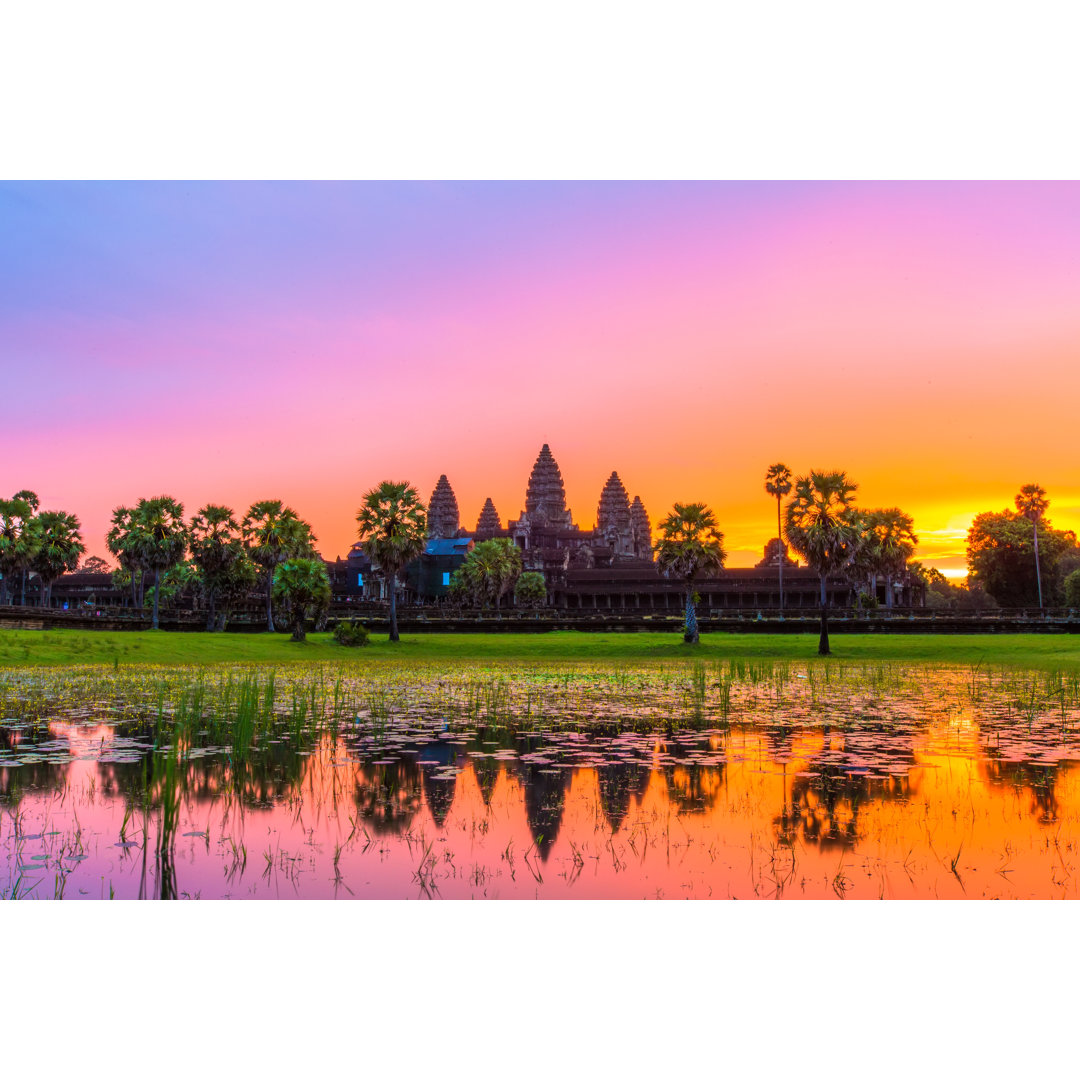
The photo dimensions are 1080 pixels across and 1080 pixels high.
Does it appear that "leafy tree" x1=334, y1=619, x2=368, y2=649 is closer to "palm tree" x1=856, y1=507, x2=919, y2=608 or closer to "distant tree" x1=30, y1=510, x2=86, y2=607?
"distant tree" x1=30, y1=510, x2=86, y2=607

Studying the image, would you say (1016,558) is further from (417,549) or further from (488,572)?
(417,549)

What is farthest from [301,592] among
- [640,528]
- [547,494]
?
[640,528]

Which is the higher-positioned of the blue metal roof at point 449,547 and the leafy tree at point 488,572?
the blue metal roof at point 449,547

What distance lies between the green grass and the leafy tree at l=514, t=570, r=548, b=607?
43.2m

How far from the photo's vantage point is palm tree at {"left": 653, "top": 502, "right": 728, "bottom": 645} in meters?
44.1

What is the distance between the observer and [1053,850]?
683cm

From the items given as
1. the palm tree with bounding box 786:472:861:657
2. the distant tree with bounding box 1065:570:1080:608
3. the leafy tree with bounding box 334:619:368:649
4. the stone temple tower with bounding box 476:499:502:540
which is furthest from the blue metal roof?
the palm tree with bounding box 786:472:861:657

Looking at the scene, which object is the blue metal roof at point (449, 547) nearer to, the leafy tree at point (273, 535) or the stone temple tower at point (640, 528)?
the stone temple tower at point (640, 528)

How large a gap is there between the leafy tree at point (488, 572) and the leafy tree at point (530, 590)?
1924mm

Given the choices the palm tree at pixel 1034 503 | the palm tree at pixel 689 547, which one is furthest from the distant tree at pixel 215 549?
the palm tree at pixel 1034 503

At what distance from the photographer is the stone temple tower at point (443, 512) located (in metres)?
136

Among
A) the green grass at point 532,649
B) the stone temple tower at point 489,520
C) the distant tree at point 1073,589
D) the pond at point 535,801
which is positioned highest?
the stone temple tower at point 489,520

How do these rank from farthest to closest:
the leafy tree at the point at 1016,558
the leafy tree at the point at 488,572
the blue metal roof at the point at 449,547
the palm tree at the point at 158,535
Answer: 1. the blue metal roof at the point at 449,547
2. the leafy tree at the point at 1016,558
3. the leafy tree at the point at 488,572
4. the palm tree at the point at 158,535
